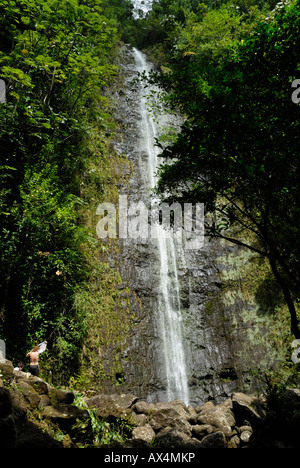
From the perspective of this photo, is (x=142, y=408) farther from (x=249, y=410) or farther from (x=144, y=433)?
(x=249, y=410)

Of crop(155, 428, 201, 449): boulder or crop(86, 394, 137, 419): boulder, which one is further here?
crop(86, 394, 137, 419): boulder

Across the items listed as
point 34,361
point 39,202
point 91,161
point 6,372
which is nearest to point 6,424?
point 6,372

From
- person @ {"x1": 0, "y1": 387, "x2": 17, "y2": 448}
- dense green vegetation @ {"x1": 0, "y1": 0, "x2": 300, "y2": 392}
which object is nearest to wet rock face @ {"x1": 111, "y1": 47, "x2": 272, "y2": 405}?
dense green vegetation @ {"x1": 0, "y1": 0, "x2": 300, "y2": 392}

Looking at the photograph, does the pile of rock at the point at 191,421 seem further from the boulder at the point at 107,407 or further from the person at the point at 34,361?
the person at the point at 34,361

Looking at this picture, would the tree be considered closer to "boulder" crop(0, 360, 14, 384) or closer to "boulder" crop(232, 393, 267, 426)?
"boulder" crop(232, 393, 267, 426)

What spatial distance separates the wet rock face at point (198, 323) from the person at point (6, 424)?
5.88 metres

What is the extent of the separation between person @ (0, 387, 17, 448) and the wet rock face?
588 cm

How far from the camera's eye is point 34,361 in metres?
6.66

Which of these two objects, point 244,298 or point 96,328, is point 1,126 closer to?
point 96,328

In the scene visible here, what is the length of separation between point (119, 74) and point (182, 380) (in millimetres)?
21010

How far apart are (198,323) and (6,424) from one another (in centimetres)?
834

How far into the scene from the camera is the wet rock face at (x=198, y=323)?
9.18 meters

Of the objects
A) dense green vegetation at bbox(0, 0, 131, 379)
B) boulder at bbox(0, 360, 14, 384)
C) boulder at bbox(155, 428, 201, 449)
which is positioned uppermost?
dense green vegetation at bbox(0, 0, 131, 379)

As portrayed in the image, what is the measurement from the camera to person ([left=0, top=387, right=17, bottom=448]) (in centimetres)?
309
